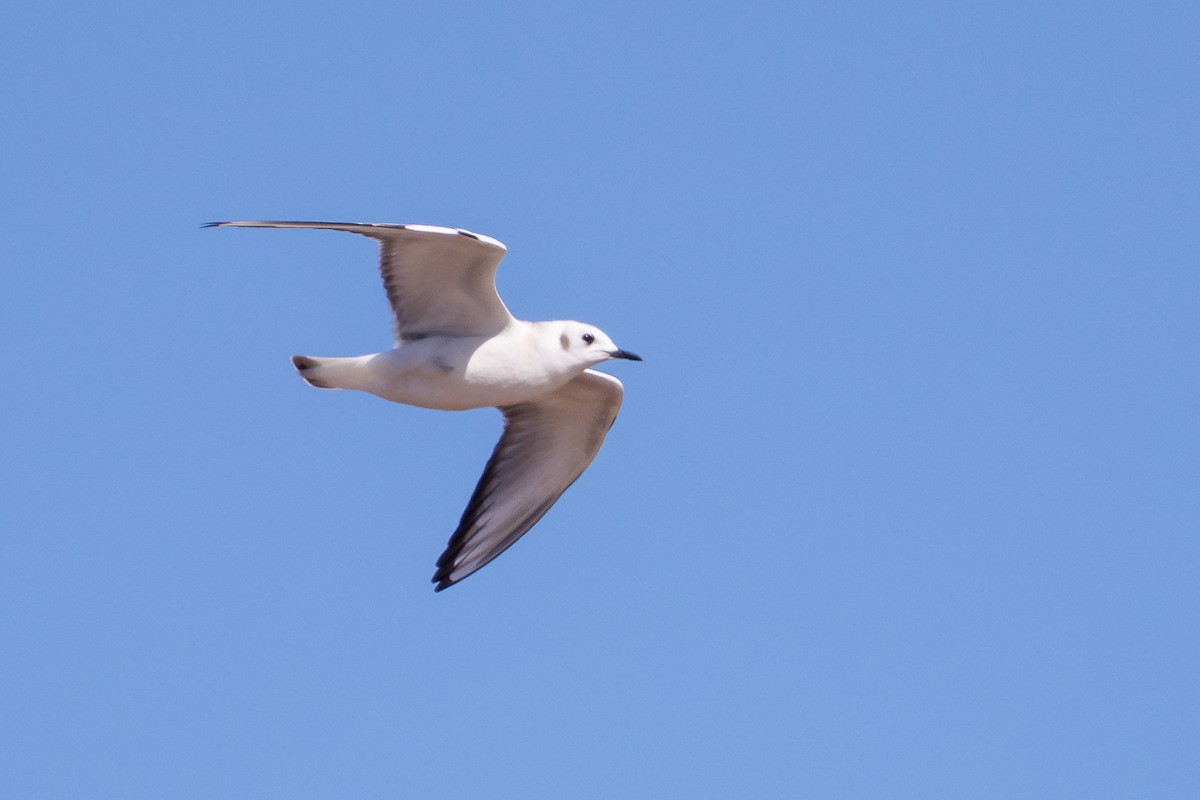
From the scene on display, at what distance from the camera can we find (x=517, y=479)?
11930 millimetres

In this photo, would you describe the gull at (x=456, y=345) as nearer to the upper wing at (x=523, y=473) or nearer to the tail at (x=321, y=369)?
the tail at (x=321, y=369)

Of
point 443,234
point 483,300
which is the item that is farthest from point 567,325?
point 443,234

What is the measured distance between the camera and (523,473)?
11930 millimetres

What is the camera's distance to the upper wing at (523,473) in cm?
1175

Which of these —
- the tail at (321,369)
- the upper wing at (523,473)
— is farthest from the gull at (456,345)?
the upper wing at (523,473)

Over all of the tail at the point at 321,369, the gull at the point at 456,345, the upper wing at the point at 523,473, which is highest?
the gull at the point at 456,345

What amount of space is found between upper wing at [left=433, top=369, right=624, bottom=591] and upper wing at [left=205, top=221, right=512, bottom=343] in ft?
3.95

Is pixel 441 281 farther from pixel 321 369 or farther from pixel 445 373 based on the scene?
pixel 321 369

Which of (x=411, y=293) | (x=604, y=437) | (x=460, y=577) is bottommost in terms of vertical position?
(x=460, y=577)

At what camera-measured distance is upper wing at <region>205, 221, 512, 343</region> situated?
394 inches

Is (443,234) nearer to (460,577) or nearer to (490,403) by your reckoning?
(490,403)

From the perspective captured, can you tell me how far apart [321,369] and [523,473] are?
1983 mm

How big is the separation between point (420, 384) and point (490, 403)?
0.46 meters

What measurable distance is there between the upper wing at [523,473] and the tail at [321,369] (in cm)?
170
